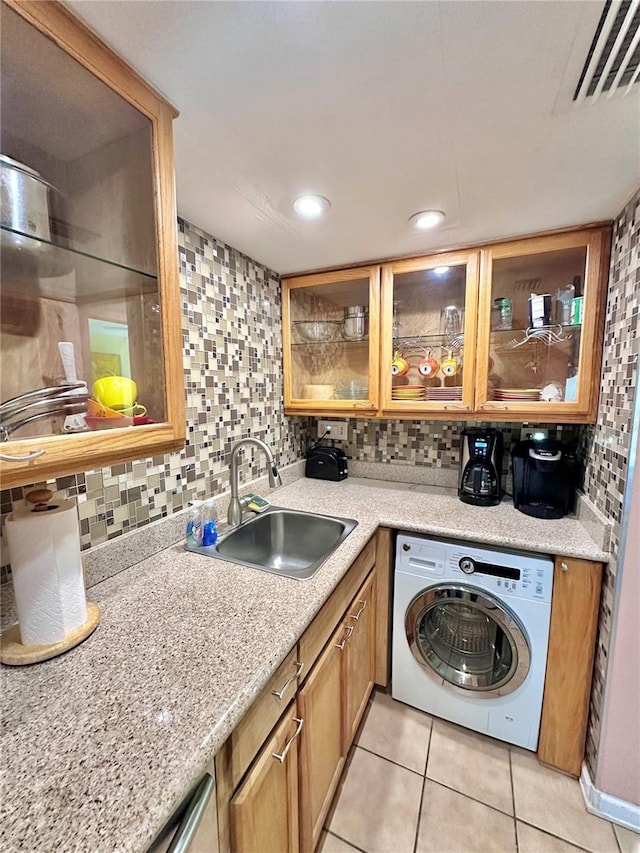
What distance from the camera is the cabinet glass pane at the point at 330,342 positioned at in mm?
1862

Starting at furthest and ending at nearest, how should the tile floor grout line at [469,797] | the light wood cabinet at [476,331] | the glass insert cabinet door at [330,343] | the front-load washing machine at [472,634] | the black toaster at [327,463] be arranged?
the black toaster at [327,463], the glass insert cabinet door at [330,343], the light wood cabinet at [476,331], the front-load washing machine at [472,634], the tile floor grout line at [469,797]

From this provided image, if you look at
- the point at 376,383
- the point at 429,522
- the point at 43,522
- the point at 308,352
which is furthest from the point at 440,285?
the point at 43,522

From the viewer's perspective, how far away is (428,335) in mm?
1789

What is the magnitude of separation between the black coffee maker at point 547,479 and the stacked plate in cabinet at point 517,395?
206 mm

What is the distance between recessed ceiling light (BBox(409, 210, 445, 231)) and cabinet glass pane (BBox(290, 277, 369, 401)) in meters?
0.51

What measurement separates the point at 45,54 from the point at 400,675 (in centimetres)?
226

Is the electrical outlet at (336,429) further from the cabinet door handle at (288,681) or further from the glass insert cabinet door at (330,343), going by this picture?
the cabinet door handle at (288,681)

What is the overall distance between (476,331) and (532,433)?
63 cm

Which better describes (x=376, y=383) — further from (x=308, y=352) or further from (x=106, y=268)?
(x=106, y=268)

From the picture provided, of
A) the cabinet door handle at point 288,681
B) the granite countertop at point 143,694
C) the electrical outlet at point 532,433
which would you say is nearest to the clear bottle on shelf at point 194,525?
the granite countertop at point 143,694

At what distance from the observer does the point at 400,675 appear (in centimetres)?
156

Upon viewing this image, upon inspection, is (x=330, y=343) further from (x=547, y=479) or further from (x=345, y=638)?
(x=345, y=638)

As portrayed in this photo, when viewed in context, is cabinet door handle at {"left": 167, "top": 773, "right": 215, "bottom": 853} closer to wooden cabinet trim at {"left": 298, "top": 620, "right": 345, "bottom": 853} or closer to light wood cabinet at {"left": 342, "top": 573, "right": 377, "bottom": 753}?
wooden cabinet trim at {"left": 298, "top": 620, "right": 345, "bottom": 853}

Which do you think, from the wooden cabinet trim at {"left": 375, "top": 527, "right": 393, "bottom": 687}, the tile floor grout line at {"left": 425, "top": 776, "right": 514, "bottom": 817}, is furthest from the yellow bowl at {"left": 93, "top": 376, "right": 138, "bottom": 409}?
the tile floor grout line at {"left": 425, "top": 776, "right": 514, "bottom": 817}
